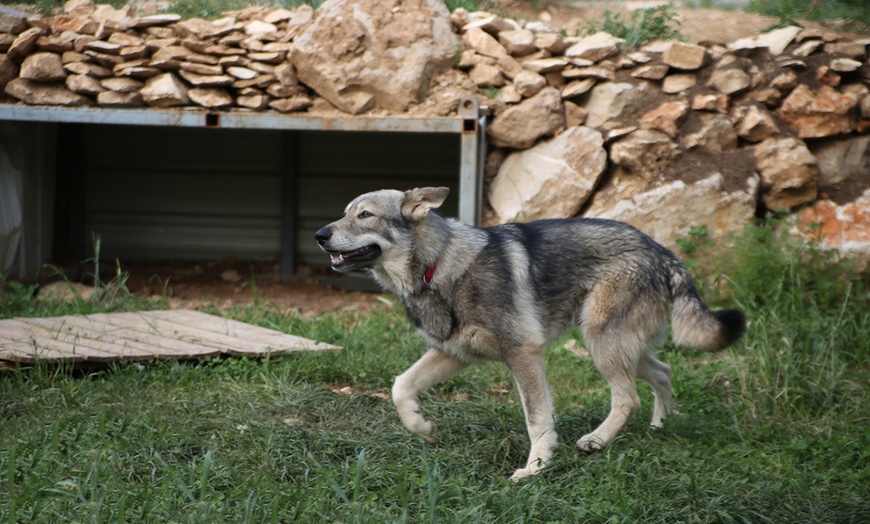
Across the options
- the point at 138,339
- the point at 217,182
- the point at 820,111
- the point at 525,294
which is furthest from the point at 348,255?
the point at 217,182

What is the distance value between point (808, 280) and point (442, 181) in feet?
15.6

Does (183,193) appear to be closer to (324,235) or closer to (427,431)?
(324,235)

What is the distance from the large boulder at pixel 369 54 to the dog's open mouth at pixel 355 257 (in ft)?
12.8

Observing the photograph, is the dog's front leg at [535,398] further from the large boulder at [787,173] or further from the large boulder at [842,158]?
the large boulder at [842,158]

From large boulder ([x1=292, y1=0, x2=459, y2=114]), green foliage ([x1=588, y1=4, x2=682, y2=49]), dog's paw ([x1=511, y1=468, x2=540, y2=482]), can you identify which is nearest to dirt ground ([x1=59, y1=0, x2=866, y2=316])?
green foliage ([x1=588, y1=4, x2=682, y2=49])

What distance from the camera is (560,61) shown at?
27.9 feet

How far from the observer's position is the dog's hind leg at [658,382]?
538 centimetres

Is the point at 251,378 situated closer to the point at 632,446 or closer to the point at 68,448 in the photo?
the point at 68,448

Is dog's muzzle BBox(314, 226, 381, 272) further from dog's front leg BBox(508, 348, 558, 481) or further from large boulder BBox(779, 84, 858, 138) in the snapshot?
large boulder BBox(779, 84, 858, 138)

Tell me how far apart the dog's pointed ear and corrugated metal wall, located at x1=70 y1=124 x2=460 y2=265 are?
19.1 ft

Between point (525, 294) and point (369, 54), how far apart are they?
4373mm

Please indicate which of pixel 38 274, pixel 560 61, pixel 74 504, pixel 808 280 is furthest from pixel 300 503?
pixel 38 274

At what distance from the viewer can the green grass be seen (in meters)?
3.89

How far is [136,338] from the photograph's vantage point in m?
6.66
